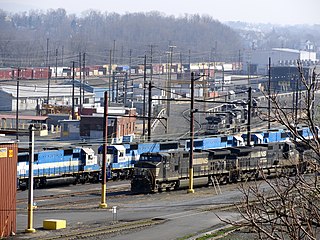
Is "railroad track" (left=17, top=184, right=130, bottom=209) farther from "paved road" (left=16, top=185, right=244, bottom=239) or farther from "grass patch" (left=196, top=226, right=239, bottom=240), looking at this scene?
"grass patch" (left=196, top=226, right=239, bottom=240)

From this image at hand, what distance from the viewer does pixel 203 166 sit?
131 ft

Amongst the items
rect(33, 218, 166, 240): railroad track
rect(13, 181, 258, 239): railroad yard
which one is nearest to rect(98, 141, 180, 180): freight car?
rect(13, 181, 258, 239): railroad yard

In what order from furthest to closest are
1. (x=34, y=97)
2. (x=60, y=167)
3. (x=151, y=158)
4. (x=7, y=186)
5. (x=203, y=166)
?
(x=34, y=97)
(x=203, y=166)
(x=60, y=167)
(x=151, y=158)
(x=7, y=186)

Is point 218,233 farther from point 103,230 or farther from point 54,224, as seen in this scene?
point 54,224

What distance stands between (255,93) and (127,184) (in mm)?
79862

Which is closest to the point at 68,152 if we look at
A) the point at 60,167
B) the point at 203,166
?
the point at 60,167

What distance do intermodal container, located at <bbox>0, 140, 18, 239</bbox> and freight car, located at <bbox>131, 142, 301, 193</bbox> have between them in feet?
41.8

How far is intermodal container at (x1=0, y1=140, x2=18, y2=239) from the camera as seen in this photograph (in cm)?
2473

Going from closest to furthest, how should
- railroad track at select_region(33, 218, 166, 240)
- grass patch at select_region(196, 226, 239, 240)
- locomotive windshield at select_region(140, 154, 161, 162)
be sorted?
railroad track at select_region(33, 218, 166, 240)
grass patch at select_region(196, 226, 239, 240)
locomotive windshield at select_region(140, 154, 161, 162)

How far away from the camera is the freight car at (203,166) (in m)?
37.6

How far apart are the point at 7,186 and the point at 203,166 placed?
16.7 metres

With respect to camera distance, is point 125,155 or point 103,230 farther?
point 125,155

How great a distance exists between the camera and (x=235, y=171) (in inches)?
1657

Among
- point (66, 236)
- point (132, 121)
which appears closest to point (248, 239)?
point (66, 236)
